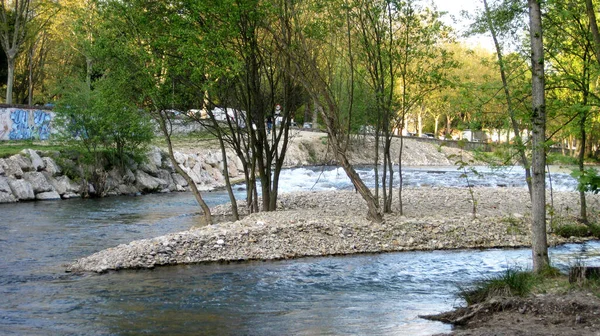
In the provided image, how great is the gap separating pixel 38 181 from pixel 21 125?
1062cm

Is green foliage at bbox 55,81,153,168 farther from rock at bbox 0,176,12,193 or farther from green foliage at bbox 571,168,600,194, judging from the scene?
green foliage at bbox 571,168,600,194

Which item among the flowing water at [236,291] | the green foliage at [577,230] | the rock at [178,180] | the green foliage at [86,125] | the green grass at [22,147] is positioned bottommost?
the flowing water at [236,291]

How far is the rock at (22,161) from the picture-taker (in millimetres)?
31145

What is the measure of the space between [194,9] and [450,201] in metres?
13.0

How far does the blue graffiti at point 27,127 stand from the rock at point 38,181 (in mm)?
8815

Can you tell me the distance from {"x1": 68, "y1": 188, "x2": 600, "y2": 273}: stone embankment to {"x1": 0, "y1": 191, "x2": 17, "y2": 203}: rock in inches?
551

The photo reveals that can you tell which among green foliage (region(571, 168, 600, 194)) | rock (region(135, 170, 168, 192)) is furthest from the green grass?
green foliage (region(571, 168, 600, 194))

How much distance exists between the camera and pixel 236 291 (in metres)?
12.7

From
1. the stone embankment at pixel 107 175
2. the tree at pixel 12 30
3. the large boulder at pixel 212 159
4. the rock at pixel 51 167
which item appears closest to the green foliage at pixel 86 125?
the stone embankment at pixel 107 175

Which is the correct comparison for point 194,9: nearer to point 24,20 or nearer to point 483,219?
point 483,219

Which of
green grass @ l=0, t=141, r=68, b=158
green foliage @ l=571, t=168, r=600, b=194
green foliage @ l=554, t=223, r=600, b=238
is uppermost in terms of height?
green grass @ l=0, t=141, r=68, b=158

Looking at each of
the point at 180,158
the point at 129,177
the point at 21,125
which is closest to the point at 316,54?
the point at 129,177

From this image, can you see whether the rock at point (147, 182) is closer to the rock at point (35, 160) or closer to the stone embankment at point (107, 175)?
the stone embankment at point (107, 175)

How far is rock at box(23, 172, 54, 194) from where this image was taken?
30.9m
